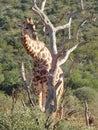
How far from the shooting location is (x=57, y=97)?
7.85m

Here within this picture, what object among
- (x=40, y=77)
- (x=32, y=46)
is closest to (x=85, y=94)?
(x=40, y=77)

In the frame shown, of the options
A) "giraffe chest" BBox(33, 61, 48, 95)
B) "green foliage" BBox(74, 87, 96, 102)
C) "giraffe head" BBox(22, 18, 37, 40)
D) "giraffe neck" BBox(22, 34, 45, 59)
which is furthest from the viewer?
"green foliage" BBox(74, 87, 96, 102)

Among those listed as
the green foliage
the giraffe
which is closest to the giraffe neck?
the giraffe

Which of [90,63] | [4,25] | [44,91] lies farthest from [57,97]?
[4,25]

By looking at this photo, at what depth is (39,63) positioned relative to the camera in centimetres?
795

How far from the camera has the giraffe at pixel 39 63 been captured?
7.66m

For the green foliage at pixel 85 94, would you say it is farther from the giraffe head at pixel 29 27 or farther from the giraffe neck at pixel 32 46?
the giraffe head at pixel 29 27

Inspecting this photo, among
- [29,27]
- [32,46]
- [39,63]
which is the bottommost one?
[39,63]

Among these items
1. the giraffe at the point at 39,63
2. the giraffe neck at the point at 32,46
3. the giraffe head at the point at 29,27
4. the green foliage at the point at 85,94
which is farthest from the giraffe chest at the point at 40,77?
the green foliage at the point at 85,94

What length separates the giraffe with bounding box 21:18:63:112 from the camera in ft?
25.1

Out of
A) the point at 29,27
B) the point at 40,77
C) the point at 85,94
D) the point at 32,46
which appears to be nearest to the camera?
the point at 29,27

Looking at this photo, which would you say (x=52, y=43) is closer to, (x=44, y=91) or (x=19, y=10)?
(x=44, y=91)

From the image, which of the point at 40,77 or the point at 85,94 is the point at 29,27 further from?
the point at 85,94

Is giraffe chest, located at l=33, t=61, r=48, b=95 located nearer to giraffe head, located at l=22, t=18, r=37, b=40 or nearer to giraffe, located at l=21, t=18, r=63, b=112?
giraffe, located at l=21, t=18, r=63, b=112
